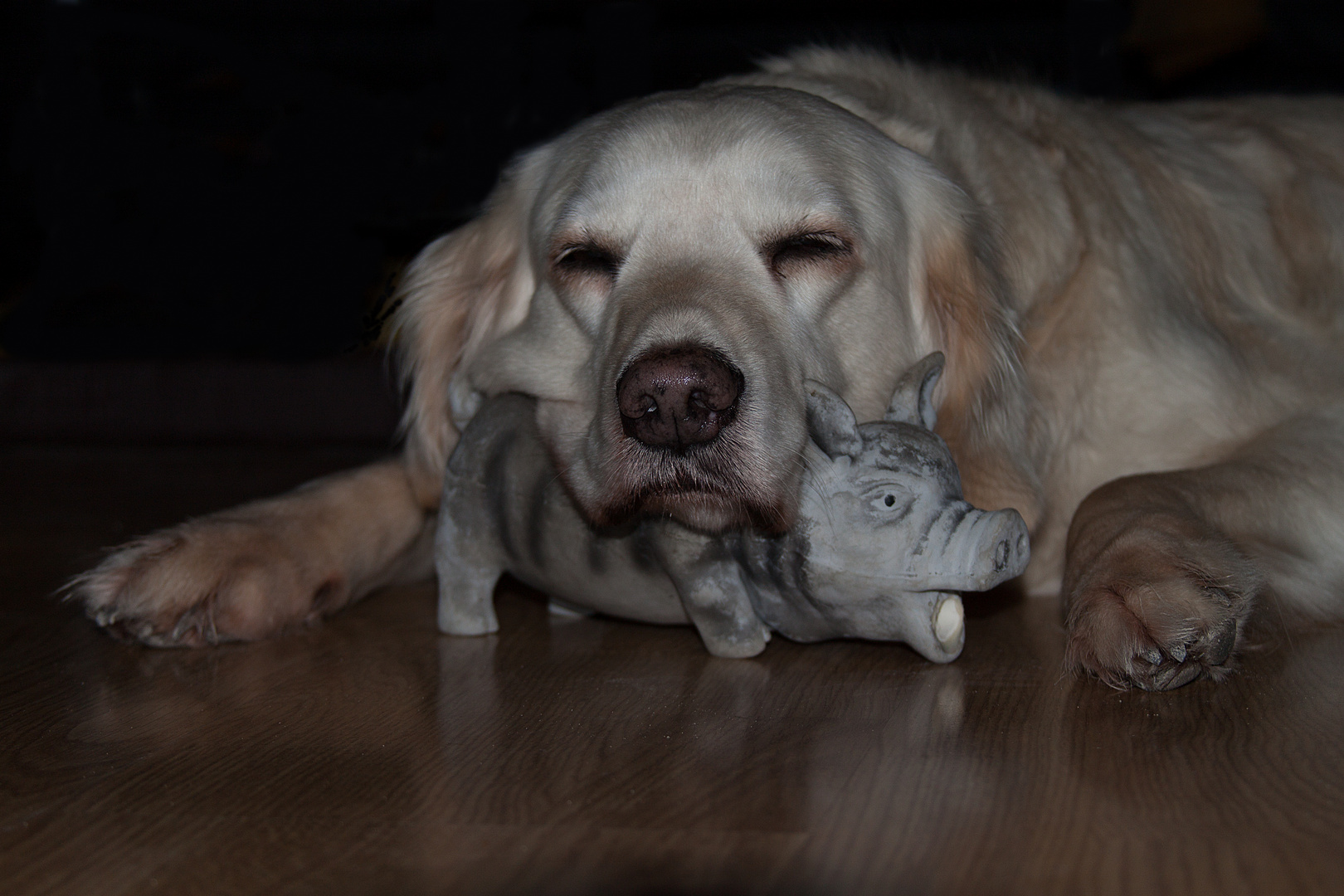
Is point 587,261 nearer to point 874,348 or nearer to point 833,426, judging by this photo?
point 874,348

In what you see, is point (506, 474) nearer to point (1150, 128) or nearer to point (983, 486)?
point (983, 486)

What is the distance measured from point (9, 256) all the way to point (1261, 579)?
7654 millimetres

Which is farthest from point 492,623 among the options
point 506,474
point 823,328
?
point 823,328

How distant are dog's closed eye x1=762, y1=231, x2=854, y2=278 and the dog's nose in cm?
42

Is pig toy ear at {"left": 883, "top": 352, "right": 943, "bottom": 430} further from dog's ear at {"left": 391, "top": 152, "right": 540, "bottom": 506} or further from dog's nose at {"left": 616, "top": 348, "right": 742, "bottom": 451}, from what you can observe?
dog's ear at {"left": 391, "top": 152, "right": 540, "bottom": 506}

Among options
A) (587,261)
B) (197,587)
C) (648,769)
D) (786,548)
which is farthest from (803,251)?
(197,587)

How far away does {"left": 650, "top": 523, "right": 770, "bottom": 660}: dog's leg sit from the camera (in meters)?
1.89

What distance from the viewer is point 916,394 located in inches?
76.0

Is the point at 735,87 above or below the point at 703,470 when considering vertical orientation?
above

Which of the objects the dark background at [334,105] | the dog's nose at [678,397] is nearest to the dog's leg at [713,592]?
the dog's nose at [678,397]

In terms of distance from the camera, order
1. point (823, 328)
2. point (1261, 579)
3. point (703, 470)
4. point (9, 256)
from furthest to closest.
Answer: point (9, 256), point (823, 328), point (1261, 579), point (703, 470)

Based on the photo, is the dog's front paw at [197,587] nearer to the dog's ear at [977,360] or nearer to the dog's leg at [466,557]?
the dog's leg at [466,557]

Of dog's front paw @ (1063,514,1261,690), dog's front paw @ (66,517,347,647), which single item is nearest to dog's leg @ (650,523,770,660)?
dog's front paw @ (1063,514,1261,690)

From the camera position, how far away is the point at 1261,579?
198 cm
